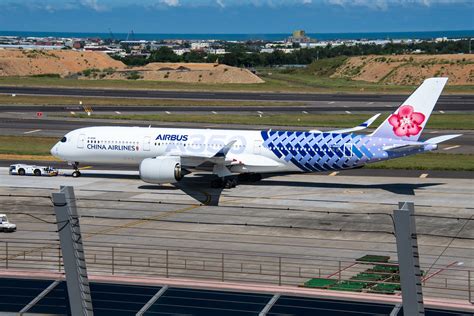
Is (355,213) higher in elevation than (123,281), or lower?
lower

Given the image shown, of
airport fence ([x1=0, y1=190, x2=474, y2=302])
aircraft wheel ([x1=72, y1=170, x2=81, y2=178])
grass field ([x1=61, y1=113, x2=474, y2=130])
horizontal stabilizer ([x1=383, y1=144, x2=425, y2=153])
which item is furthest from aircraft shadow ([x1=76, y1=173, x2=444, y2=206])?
grass field ([x1=61, y1=113, x2=474, y2=130])

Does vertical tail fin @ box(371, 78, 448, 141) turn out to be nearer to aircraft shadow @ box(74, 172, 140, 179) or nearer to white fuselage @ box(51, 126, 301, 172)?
white fuselage @ box(51, 126, 301, 172)

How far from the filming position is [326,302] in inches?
1165

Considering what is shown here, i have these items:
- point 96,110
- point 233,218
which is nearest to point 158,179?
point 233,218

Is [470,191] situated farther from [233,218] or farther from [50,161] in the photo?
[50,161]

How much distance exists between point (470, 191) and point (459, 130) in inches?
1692

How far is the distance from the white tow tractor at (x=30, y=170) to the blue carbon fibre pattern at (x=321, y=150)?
19.4 meters

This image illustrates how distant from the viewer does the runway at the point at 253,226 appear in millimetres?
47031

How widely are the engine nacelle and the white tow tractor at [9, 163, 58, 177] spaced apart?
38.3 feet

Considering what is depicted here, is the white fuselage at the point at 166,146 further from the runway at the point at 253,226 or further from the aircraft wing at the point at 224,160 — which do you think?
the runway at the point at 253,226

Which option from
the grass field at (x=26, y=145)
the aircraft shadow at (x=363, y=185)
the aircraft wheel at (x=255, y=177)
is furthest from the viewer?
the grass field at (x=26, y=145)

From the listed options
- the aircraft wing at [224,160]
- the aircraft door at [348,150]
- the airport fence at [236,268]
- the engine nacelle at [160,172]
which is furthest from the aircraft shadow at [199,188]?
the airport fence at [236,268]

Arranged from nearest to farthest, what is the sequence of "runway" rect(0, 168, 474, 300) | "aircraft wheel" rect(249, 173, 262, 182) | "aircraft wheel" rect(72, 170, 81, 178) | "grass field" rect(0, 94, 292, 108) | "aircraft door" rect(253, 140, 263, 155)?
"runway" rect(0, 168, 474, 300)
"aircraft door" rect(253, 140, 263, 155)
"aircraft wheel" rect(249, 173, 262, 182)
"aircraft wheel" rect(72, 170, 81, 178)
"grass field" rect(0, 94, 292, 108)

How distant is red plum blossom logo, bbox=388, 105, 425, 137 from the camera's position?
73.9 meters
